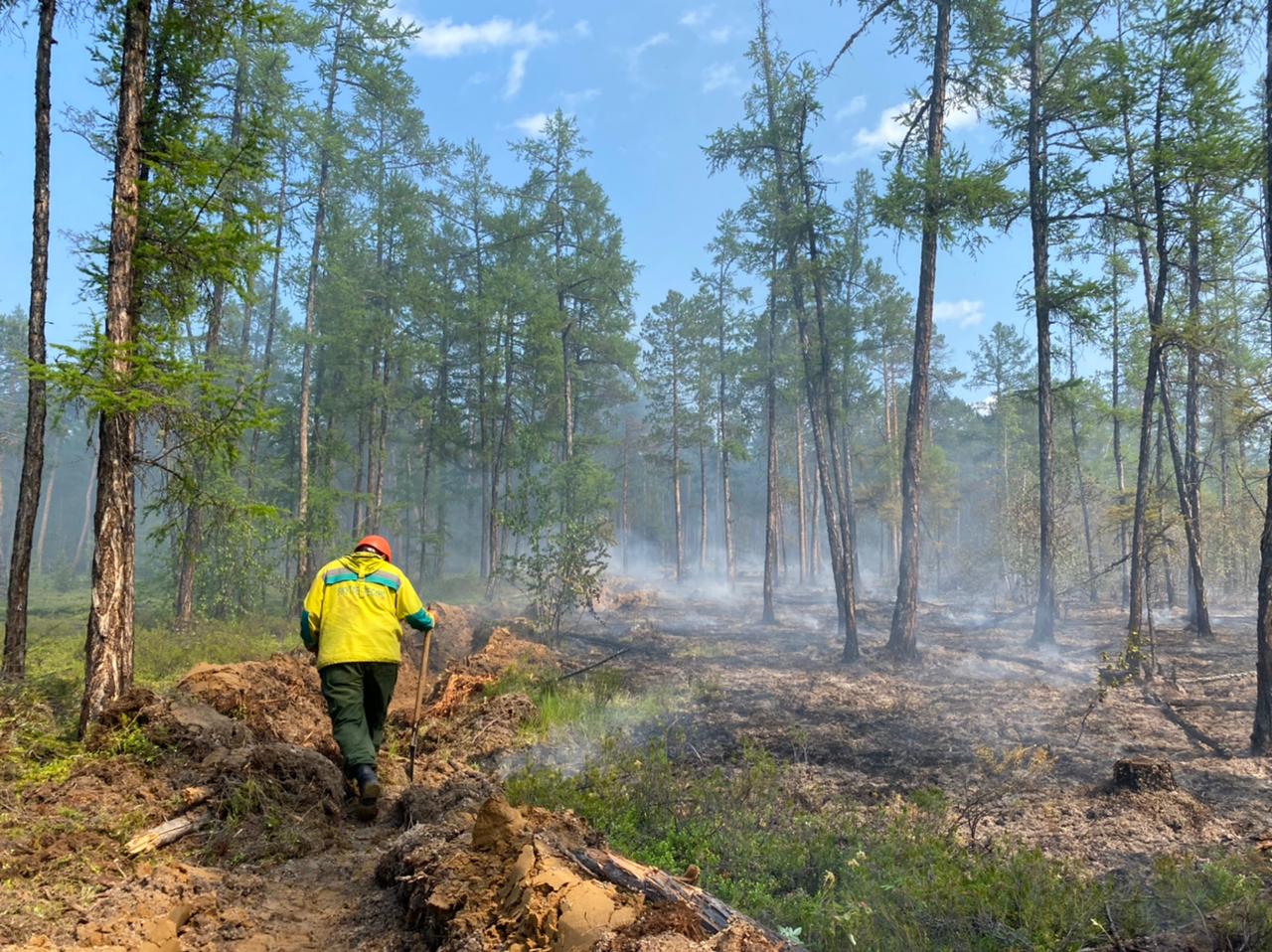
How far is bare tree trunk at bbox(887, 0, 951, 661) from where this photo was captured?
45.5 ft

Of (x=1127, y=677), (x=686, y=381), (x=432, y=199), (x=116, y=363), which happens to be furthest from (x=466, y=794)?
(x=686, y=381)

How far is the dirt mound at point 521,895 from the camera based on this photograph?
276 cm

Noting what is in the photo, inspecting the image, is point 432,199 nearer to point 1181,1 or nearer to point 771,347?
point 771,347

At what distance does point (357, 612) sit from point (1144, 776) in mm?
7336

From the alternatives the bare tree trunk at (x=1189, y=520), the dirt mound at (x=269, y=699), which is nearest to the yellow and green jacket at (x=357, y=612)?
the dirt mound at (x=269, y=699)

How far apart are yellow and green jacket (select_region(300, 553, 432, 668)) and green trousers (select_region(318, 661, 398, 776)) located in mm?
99

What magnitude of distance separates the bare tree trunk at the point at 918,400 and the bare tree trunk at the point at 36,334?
540 inches

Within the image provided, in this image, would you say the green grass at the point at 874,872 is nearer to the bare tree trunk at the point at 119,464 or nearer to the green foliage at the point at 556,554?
the bare tree trunk at the point at 119,464

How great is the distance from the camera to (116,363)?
5.99 metres

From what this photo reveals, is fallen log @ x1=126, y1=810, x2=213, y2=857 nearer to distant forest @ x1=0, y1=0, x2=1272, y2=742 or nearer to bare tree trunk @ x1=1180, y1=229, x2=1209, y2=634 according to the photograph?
distant forest @ x1=0, y1=0, x2=1272, y2=742

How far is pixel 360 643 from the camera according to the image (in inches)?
219

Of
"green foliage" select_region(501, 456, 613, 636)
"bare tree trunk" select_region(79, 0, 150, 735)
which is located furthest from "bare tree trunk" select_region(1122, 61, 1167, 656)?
"bare tree trunk" select_region(79, 0, 150, 735)

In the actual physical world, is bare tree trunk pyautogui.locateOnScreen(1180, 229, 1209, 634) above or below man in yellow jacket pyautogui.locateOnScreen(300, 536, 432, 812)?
above

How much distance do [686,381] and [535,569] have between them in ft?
78.5
